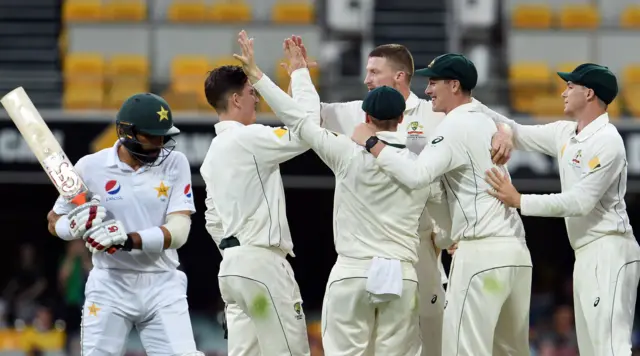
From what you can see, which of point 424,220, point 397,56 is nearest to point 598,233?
point 424,220

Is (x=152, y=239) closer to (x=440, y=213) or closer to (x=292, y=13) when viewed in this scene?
(x=440, y=213)

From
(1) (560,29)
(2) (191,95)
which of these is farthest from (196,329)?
(1) (560,29)

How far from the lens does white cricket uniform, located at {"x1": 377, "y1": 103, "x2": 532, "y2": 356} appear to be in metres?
6.99

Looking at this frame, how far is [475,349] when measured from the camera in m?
6.96

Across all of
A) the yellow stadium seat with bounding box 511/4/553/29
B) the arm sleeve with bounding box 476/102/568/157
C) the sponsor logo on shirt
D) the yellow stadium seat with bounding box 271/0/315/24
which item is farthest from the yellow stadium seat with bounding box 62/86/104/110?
the arm sleeve with bounding box 476/102/568/157

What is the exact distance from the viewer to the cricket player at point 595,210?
23.0ft

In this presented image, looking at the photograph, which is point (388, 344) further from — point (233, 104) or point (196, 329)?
point (196, 329)

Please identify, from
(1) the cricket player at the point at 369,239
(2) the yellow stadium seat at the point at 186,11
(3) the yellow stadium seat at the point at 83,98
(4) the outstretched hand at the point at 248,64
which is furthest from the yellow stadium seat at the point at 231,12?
(1) the cricket player at the point at 369,239

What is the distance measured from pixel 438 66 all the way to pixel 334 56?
8.91m

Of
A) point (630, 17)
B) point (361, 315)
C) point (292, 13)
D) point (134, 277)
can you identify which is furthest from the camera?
point (630, 17)

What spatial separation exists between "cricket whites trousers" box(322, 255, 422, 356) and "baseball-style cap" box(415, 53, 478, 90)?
1.16 metres

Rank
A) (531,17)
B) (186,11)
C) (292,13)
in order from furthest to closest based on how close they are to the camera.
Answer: (531,17) < (186,11) < (292,13)

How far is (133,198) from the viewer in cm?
725

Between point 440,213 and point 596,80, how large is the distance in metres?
1.25
